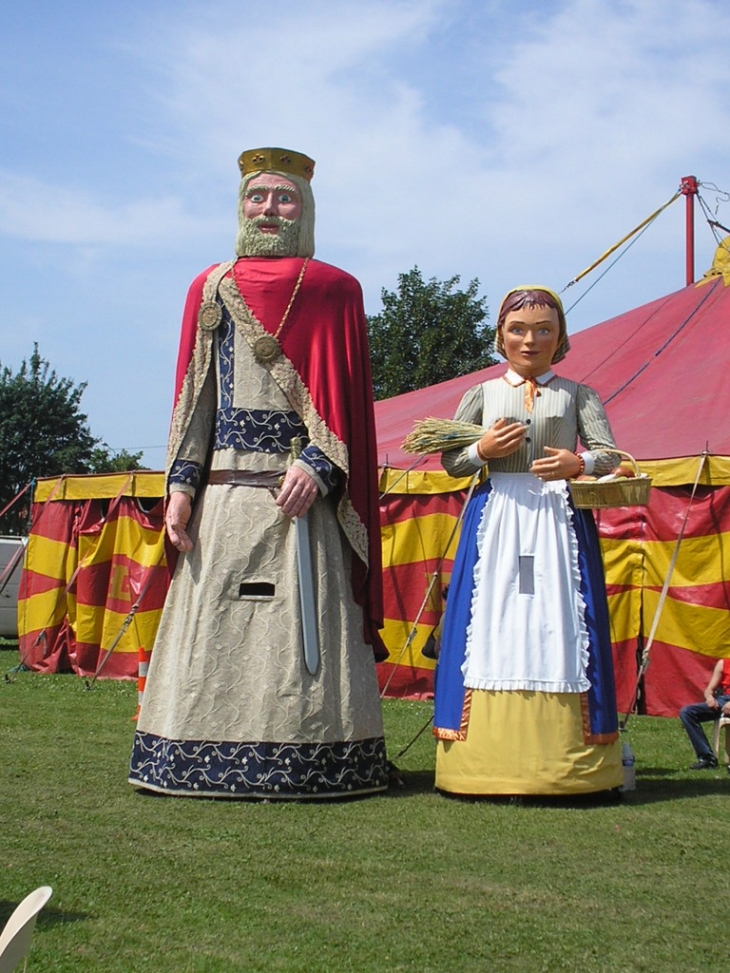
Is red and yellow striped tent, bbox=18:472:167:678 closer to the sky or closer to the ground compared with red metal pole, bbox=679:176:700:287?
closer to the ground

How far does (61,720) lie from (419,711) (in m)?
2.79

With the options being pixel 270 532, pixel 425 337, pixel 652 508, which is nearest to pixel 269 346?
pixel 270 532

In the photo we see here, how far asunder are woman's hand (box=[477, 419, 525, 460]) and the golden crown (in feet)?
4.81

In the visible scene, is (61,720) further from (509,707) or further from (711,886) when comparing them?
(711,886)

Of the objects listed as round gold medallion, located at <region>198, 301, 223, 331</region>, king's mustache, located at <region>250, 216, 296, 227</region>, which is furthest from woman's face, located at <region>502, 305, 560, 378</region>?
round gold medallion, located at <region>198, 301, 223, 331</region>

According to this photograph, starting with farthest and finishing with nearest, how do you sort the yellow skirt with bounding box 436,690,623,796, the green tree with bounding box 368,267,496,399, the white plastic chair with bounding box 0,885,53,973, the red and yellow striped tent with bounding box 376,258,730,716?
1. the green tree with bounding box 368,267,496,399
2. the red and yellow striped tent with bounding box 376,258,730,716
3. the yellow skirt with bounding box 436,690,623,796
4. the white plastic chair with bounding box 0,885,53,973

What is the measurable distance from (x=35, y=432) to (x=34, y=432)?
0.16 ft

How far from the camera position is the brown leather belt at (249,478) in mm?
5359

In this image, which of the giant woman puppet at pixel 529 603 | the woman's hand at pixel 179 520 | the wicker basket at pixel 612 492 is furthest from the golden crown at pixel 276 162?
the wicker basket at pixel 612 492

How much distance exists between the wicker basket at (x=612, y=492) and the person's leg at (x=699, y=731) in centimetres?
208

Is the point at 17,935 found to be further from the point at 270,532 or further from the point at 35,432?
the point at 35,432

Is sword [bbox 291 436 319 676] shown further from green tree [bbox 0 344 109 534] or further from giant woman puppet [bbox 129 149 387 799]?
green tree [bbox 0 344 109 534]

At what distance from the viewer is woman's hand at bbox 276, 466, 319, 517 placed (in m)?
5.23

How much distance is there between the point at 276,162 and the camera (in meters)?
5.61
